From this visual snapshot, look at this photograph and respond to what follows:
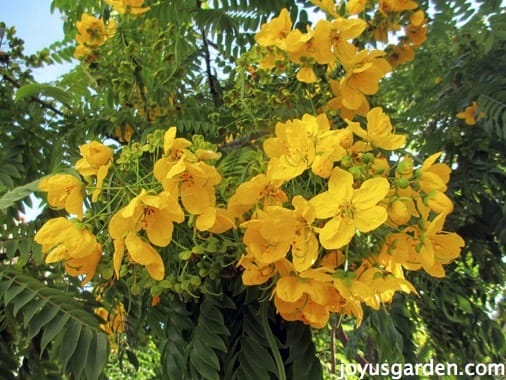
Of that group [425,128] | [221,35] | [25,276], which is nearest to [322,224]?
[25,276]

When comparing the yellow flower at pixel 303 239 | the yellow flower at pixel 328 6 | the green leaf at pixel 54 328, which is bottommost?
the green leaf at pixel 54 328

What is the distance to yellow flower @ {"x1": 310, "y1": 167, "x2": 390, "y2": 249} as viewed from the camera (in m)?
0.82

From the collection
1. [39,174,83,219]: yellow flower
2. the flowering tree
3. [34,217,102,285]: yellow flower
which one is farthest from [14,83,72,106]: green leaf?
[34,217,102,285]: yellow flower

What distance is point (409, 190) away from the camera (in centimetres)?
91

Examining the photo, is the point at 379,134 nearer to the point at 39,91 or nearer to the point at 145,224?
the point at 145,224

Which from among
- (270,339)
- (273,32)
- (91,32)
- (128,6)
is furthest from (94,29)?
(270,339)

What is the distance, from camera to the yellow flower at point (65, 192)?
38.2 inches

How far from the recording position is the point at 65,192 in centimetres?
101

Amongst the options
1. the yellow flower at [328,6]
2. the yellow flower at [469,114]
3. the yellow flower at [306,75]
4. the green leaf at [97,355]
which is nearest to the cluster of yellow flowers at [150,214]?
the green leaf at [97,355]

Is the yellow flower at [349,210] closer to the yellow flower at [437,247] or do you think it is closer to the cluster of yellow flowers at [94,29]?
the yellow flower at [437,247]

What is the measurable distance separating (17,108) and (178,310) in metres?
1.05

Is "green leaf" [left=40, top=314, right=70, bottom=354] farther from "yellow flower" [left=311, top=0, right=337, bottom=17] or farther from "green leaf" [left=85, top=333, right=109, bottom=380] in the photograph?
"yellow flower" [left=311, top=0, right=337, bottom=17]

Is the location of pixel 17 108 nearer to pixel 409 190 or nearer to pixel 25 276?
pixel 25 276

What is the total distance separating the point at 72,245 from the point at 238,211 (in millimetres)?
273
